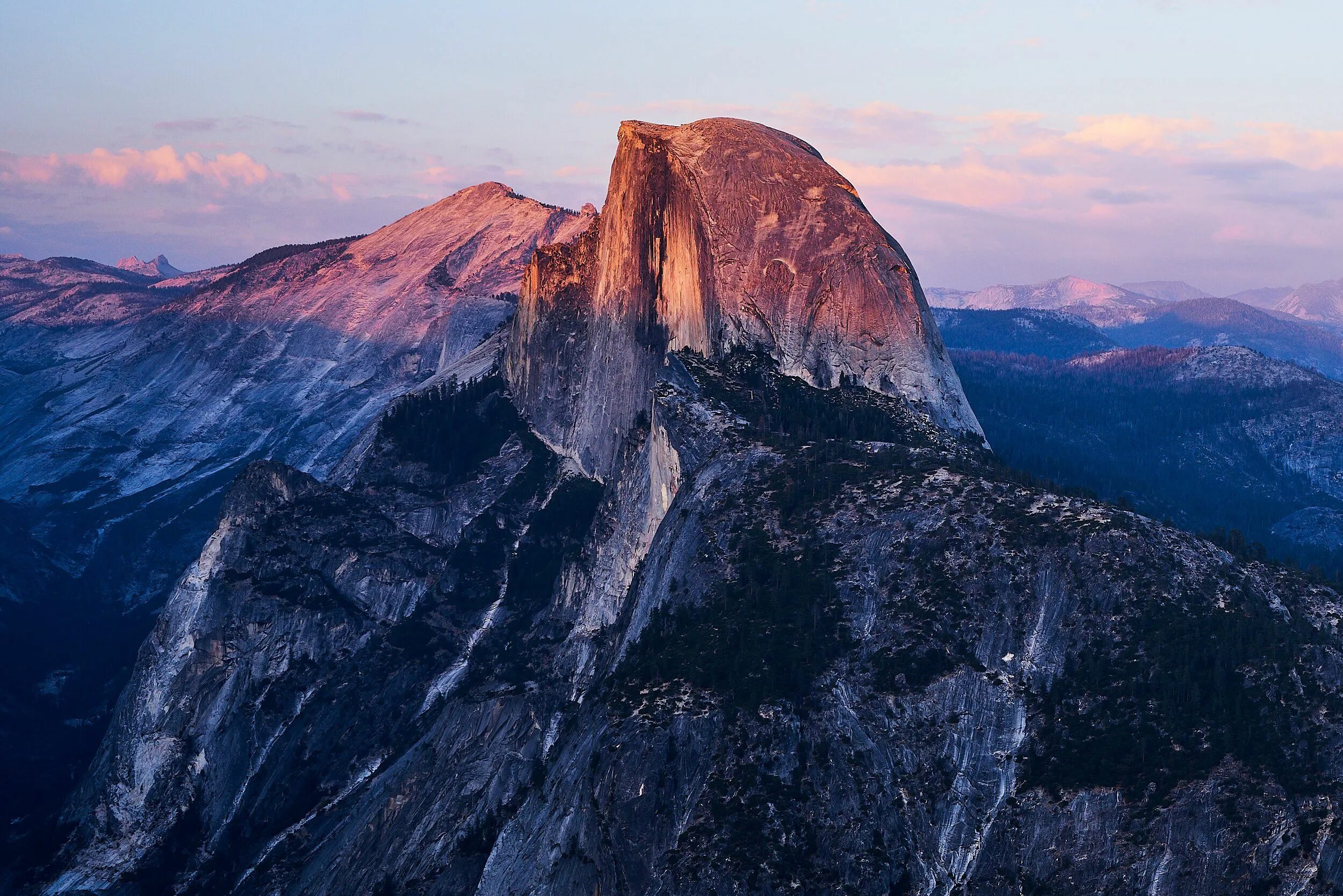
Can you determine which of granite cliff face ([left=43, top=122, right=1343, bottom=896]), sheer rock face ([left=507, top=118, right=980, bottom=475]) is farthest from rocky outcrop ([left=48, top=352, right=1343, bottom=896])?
sheer rock face ([left=507, top=118, right=980, bottom=475])

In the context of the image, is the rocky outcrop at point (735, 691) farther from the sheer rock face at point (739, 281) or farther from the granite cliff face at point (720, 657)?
the sheer rock face at point (739, 281)

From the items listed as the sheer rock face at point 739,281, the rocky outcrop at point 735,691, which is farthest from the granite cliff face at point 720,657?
the sheer rock face at point 739,281

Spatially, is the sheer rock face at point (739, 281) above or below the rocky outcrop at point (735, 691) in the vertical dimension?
above

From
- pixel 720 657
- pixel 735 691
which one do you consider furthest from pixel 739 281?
pixel 735 691

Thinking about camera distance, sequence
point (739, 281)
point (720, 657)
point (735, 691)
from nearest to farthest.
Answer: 1. point (735, 691)
2. point (720, 657)
3. point (739, 281)

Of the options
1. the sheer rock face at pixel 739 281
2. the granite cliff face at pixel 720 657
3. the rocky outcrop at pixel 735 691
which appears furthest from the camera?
the sheer rock face at pixel 739 281

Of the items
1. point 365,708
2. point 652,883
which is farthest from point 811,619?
point 365,708

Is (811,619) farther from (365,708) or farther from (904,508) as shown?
(365,708)

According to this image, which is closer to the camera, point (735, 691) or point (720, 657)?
point (735, 691)

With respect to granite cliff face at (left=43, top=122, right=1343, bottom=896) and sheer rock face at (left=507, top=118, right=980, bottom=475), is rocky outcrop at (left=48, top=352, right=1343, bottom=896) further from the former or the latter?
sheer rock face at (left=507, top=118, right=980, bottom=475)

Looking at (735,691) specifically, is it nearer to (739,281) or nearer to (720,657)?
(720,657)
